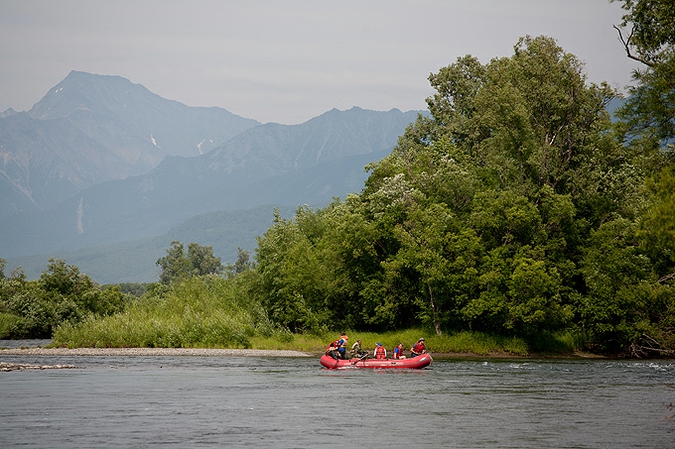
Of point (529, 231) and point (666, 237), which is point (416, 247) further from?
point (666, 237)

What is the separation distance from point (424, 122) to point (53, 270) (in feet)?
176

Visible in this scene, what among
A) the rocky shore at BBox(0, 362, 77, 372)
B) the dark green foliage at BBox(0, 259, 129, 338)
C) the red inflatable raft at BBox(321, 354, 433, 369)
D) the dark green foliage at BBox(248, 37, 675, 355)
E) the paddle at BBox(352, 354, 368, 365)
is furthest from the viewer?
the dark green foliage at BBox(0, 259, 129, 338)

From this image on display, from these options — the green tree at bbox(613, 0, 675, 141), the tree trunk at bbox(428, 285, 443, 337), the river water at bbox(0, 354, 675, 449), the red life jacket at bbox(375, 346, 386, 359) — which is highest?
the green tree at bbox(613, 0, 675, 141)

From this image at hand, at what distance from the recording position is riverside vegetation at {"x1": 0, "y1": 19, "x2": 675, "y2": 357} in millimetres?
67250

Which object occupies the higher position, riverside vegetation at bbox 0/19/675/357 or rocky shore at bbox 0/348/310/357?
riverside vegetation at bbox 0/19/675/357

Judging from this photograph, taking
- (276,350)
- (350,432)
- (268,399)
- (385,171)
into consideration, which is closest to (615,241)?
(385,171)

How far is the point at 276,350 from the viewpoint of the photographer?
7481 cm

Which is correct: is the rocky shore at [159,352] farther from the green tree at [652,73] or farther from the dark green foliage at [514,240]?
the green tree at [652,73]

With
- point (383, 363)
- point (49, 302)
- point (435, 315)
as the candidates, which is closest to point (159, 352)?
point (383, 363)

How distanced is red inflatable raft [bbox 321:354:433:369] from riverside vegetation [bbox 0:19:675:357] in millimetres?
12007

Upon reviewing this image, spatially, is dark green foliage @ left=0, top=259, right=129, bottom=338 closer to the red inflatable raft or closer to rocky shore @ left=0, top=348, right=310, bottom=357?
rocky shore @ left=0, top=348, right=310, bottom=357

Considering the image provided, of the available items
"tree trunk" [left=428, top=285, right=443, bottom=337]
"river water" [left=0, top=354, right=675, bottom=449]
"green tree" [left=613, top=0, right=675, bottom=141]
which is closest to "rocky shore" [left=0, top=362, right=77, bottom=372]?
"river water" [left=0, top=354, right=675, bottom=449]

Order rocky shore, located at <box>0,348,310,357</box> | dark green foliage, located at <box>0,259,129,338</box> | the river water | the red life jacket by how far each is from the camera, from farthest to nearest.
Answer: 1. dark green foliage, located at <box>0,259,129,338</box>
2. rocky shore, located at <box>0,348,310,357</box>
3. the red life jacket
4. the river water

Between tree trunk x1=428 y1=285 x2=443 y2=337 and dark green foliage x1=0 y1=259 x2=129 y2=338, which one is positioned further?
dark green foliage x1=0 y1=259 x2=129 y2=338
